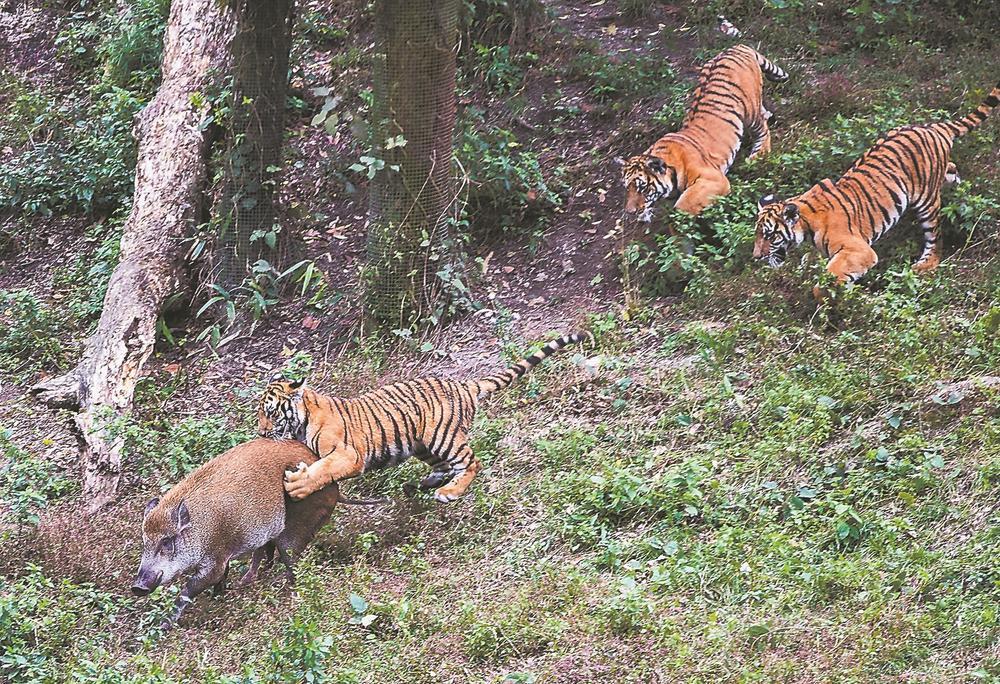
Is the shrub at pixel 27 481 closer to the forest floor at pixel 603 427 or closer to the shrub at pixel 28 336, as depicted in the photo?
the forest floor at pixel 603 427

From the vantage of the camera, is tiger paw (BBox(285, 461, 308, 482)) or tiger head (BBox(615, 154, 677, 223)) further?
tiger head (BBox(615, 154, 677, 223))

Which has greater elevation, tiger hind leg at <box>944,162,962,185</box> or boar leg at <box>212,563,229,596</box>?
tiger hind leg at <box>944,162,962,185</box>

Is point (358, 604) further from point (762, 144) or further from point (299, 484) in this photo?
point (762, 144)

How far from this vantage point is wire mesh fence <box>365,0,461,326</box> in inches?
334

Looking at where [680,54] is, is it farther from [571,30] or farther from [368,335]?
[368,335]

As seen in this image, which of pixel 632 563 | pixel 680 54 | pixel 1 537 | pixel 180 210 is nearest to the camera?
pixel 632 563

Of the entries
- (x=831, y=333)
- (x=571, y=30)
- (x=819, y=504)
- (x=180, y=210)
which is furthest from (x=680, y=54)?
(x=819, y=504)

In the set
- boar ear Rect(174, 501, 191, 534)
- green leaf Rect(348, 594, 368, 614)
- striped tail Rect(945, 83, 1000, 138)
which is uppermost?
striped tail Rect(945, 83, 1000, 138)

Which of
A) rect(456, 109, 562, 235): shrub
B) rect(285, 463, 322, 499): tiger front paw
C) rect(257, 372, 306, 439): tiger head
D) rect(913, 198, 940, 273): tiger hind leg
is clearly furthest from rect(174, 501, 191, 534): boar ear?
rect(913, 198, 940, 273): tiger hind leg

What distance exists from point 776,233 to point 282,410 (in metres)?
3.92

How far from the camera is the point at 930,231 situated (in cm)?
885

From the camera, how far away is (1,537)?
6.50 m

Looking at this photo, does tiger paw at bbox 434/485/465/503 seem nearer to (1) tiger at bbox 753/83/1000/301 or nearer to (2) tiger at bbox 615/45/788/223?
(1) tiger at bbox 753/83/1000/301

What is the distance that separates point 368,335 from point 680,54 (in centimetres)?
481
